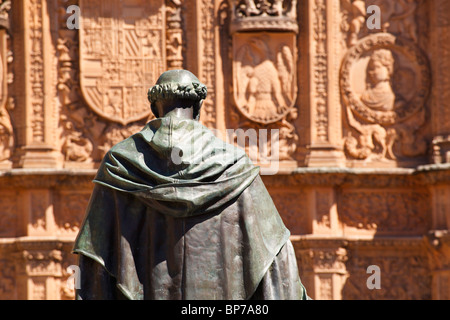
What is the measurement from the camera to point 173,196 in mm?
5656

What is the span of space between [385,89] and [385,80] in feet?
0.35

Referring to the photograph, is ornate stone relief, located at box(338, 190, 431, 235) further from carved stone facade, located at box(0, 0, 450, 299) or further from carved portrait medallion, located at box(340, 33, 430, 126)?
carved portrait medallion, located at box(340, 33, 430, 126)

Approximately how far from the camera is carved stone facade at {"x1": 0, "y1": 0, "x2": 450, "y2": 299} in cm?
1692

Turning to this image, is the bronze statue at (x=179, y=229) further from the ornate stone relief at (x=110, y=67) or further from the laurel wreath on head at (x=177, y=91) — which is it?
the ornate stone relief at (x=110, y=67)

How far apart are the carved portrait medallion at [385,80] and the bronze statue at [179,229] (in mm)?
11550

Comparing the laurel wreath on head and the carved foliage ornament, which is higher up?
the carved foliage ornament

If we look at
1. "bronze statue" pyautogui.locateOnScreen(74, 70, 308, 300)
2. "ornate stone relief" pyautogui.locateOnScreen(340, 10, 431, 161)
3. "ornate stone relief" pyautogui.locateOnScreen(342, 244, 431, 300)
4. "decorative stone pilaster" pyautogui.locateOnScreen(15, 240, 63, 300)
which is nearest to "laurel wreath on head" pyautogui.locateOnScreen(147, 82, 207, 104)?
"bronze statue" pyautogui.locateOnScreen(74, 70, 308, 300)

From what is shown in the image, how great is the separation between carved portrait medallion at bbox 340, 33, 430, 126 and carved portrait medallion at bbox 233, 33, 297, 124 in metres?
0.73

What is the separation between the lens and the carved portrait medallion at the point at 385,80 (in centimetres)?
1730

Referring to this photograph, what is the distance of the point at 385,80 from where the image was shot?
17.3m

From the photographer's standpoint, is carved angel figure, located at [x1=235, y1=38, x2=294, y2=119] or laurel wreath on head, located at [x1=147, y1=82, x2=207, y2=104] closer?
laurel wreath on head, located at [x1=147, y1=82, x2=207, y2=104]

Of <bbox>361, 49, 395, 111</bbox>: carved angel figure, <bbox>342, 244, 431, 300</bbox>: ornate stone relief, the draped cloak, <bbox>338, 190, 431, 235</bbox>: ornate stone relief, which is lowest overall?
<bbox>342, 244, 431, 300</bbox>: ornate stone relief

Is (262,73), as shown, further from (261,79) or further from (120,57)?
(120,57)
